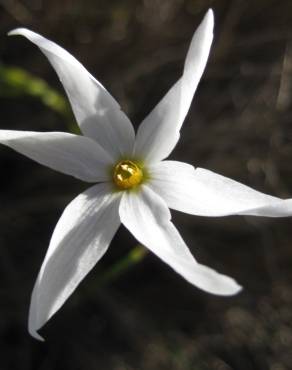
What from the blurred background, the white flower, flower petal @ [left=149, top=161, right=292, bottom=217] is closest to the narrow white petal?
the white flower

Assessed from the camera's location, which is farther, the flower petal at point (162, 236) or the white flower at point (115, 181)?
the white flower at point (115, 181)

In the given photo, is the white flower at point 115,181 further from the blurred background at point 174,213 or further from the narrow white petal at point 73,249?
the blurred background at point 174,213

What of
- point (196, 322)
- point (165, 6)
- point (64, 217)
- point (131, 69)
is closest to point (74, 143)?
point (64, 217)

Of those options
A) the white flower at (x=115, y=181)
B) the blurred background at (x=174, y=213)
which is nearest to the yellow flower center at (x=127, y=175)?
the white flower at (x=115, y=181)

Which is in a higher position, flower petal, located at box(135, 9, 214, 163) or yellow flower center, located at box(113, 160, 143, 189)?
flower petal, located at box(135, 9, 214, 163)

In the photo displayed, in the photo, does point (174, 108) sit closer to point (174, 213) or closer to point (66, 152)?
point (66, 152)

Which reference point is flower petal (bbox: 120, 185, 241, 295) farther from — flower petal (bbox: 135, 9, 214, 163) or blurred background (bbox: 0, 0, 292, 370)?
blurred background (bbox: 0, 0, 292, 370)
